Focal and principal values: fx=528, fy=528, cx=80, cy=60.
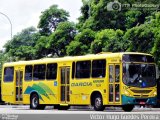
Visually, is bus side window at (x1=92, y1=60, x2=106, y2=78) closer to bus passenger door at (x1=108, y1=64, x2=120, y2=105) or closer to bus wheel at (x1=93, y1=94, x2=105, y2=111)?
bus passenger door at (x1=108, y1=64, x2=120, y2=105)

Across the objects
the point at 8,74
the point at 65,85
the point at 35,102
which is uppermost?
the point at 8,74

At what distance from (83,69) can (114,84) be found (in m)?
2.62

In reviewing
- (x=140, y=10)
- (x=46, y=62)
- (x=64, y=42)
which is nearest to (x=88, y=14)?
(x=64, y=42)

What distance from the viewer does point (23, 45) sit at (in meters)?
68.7

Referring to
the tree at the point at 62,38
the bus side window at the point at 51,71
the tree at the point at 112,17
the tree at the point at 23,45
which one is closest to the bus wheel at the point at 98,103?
the bus side window at the point at 51,71

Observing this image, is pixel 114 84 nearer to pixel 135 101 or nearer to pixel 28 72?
pixel 135 101

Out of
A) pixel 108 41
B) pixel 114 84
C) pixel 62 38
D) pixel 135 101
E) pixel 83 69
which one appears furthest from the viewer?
pixel 62 38

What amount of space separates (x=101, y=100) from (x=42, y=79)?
5699mm

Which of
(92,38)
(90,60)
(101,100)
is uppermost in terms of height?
(92,38)

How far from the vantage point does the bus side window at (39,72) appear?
3094cm

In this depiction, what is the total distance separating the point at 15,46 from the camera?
6806 cm

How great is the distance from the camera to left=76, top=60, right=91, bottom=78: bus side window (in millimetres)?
27562

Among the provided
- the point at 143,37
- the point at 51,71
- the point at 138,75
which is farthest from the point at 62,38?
the point at 138,75

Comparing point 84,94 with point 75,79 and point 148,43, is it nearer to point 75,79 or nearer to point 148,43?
point 75,79
